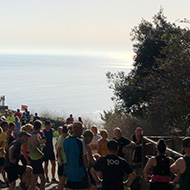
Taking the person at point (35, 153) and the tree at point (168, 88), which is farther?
the tree at point (168, 88)

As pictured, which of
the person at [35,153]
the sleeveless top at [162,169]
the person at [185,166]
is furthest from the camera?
the person at [35,153]

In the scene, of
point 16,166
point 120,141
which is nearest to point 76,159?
point 16,166

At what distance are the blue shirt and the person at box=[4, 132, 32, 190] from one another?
1799mm

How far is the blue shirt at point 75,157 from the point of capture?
20.8 ft

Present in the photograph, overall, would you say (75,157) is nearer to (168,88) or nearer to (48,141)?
(48,141)

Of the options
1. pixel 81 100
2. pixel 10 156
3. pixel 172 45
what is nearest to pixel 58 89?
pixel 81 100

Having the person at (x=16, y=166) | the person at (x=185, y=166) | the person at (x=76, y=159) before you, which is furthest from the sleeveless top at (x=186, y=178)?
the person at (x=16, y=166)

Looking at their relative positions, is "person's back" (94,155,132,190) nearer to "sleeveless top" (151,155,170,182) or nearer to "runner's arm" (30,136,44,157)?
"sleeveless top" (151,155,170,182)

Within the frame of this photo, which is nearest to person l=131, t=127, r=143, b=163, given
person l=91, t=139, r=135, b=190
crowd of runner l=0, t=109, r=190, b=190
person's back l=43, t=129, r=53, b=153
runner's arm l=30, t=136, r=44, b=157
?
crowd of runner l=0, t=109, r=190, b=190

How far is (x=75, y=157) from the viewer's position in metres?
6.35

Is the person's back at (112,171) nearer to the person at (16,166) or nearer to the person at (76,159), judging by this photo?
the person at (76,159)

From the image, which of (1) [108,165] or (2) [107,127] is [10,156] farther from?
(2) [107,127]

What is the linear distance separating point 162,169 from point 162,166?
55 millimetres

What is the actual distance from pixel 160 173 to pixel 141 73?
762 inches
